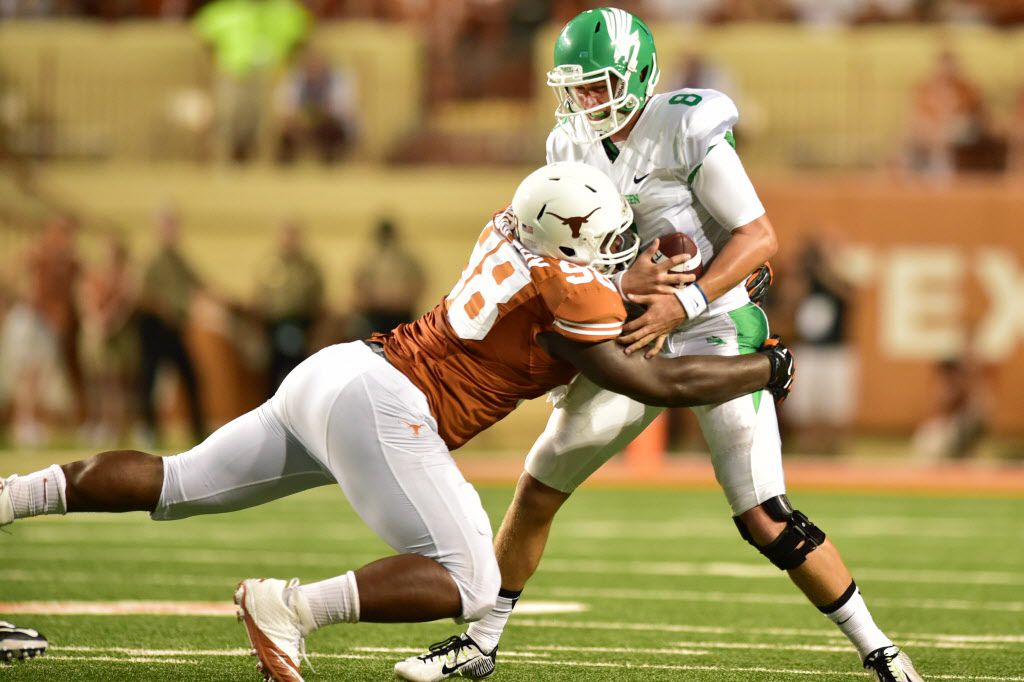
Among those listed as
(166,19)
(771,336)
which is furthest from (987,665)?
(166,19)

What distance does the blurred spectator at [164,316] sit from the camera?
12039mm

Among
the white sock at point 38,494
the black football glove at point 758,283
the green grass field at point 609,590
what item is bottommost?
the green grass field at point 609,590

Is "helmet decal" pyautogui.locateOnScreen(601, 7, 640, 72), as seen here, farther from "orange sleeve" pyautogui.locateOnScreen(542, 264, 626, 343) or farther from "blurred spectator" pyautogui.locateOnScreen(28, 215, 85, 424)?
"blurred spectator" pyautogui.locateOnScreen(28, 215, 85, 424)

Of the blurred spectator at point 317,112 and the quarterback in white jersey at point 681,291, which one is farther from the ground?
the quarterback in white jersey at point 681,291

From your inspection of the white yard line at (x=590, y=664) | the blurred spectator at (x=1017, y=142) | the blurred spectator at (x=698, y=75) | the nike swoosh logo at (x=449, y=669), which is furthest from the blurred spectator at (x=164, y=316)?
the nike swoosh logo at (x=449, y=669)

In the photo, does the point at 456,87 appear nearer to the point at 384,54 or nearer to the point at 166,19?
the point at 384,54

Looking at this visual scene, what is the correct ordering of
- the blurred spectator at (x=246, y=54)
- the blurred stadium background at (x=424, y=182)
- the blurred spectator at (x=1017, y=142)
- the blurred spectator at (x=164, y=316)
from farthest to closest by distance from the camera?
the blurred spectator at (x=246, y=54) → the blurred spectator at (x=1017, y=142) → the blurred stadium background at (x=424, y=182) → the blurred spectator at (x=164, y=316)

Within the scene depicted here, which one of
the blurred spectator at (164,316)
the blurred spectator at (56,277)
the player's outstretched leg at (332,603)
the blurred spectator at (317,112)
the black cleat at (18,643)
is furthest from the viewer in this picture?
the blurred spectator at (317,112)

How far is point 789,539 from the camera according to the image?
419cm

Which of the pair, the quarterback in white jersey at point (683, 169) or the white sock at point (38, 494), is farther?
the quarterback in white jersey at point (683, 169)

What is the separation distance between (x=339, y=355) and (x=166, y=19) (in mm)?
11934

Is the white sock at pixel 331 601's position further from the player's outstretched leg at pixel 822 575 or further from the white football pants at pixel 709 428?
the player's outstretched leg at pixel 822 575

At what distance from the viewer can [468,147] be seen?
14219 mm

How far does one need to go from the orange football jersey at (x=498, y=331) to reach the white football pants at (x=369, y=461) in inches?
3.2
